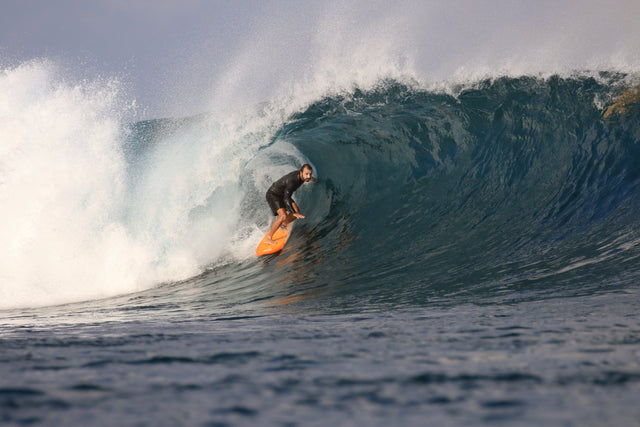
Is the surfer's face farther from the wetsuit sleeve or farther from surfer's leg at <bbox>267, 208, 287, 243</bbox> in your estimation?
surfer's leg at <bbox>267, 208, 287, 243</bbox>

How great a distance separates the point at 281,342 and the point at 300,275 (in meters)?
3.60

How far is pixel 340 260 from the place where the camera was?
6684mm

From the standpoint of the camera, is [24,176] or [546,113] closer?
[24,176]

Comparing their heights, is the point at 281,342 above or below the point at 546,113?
below

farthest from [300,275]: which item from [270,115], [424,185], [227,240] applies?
[270,115]

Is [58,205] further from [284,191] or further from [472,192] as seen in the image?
[472,192]

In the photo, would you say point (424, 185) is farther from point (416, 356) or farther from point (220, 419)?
point (220, 419)

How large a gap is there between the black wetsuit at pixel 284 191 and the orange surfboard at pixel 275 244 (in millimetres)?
409

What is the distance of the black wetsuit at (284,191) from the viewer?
7.85 metres

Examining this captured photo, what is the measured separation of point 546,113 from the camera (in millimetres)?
10242

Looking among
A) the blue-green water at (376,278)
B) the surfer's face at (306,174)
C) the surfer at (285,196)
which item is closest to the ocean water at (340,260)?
the blue-green water at (376,278)

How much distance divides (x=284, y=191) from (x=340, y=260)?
1749 millimetres

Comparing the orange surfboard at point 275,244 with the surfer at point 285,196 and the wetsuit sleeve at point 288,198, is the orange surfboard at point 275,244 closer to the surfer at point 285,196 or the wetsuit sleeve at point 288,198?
the surfer at point 285,196

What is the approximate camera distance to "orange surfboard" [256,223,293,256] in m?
A: 7.90
